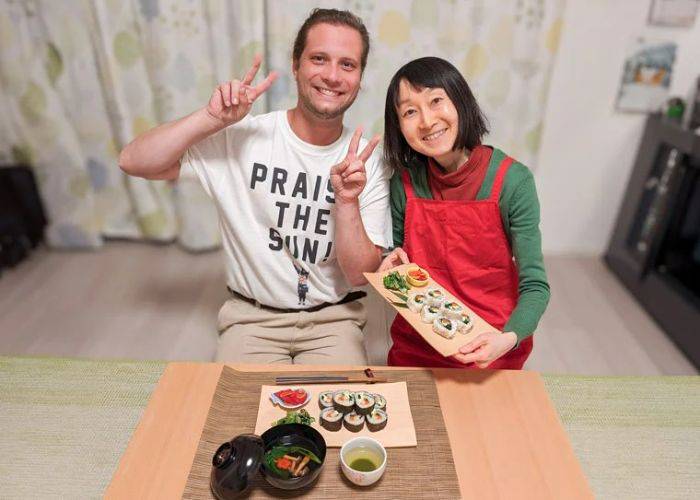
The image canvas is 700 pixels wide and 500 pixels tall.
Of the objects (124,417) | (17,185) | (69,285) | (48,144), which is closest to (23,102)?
(48,144)

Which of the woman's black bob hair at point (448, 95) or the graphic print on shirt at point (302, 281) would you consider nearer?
the woman's black bob hair at point (448, 95)

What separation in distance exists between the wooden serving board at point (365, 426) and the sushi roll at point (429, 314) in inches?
6.1

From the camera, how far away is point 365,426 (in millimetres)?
1072

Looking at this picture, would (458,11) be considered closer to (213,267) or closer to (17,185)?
(213,267)

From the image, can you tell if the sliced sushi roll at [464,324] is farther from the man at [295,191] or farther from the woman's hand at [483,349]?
the man at [295,191]

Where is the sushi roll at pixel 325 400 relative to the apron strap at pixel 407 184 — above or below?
below

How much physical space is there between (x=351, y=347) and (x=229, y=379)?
18.9 inches

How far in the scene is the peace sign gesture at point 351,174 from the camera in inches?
53.6

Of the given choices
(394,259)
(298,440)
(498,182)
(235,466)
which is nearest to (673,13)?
(498,182)

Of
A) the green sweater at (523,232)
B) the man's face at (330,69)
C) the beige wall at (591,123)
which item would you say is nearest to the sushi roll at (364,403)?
the green sweater at (523,232)

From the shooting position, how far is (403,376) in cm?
120

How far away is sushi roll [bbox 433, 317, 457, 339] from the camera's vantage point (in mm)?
1187

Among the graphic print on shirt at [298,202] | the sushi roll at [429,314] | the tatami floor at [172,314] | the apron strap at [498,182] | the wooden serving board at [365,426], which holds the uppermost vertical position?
the apron strap at [498,182]

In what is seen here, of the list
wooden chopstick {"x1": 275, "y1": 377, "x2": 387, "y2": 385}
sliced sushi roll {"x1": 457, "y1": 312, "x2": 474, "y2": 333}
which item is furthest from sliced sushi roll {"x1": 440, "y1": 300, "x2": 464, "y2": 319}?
wooden chopstick {"x1": 275, "y1": 377, "x2": 387, "y2": 385}
